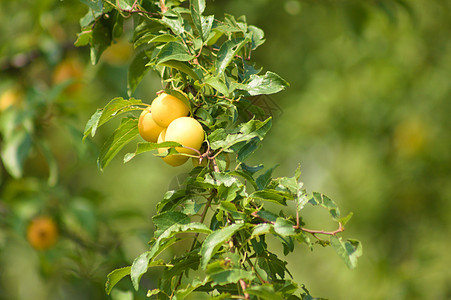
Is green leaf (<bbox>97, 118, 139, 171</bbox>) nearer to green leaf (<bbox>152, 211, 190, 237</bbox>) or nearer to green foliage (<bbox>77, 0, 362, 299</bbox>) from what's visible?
green foliage (<bbox>77, 0, 362, 299</bbox>)

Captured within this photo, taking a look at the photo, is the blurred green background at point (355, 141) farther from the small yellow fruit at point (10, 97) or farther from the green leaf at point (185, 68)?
the green leaf at point (185, 68)

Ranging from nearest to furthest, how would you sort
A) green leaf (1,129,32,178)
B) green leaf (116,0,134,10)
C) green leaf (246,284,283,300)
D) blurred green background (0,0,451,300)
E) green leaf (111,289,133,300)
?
green leaf (246,284,283,300) < green leaf (116,0,134,10) < green leaf (111,289,133,300) < green leaf (1,129,32,178) < blurred green background (0,0,451,300)

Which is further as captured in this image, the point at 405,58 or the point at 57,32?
the point at 405,58

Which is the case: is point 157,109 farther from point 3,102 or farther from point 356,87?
point 356,87

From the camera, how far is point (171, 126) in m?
0.57

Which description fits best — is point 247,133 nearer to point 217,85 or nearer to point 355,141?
point 217,85

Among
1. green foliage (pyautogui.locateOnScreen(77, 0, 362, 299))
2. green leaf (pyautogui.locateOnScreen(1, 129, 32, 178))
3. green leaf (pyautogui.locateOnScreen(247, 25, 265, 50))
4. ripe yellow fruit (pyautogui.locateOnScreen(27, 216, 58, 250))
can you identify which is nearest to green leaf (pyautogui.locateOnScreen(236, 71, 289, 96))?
green foliage (pyautogui.locateOnScreen(77, 0, 362, 299))

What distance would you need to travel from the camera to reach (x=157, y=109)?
58 centimetres

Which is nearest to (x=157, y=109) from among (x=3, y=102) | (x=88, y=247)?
(x=88, y=247)

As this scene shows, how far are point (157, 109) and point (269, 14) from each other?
1.58 m

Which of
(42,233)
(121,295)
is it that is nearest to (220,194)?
(121,295)

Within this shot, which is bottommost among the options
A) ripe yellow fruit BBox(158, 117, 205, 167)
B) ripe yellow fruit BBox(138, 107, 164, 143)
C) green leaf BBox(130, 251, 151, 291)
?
green leaf BBox(130, 251, 151, 291)

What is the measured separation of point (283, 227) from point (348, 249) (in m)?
0.08

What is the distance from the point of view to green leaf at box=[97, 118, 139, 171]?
0.60m
